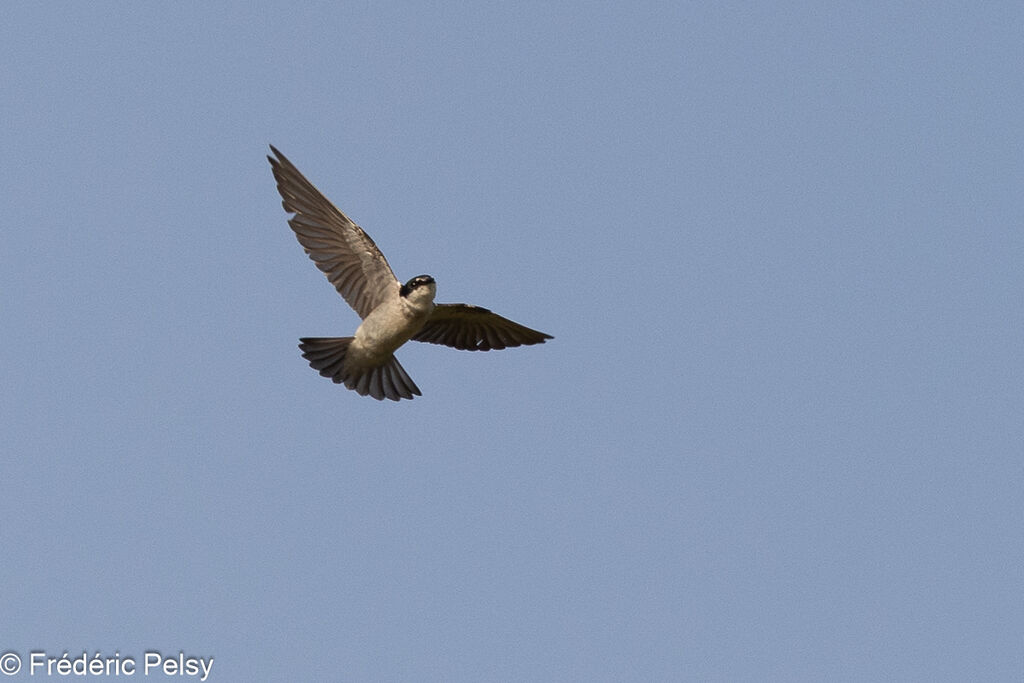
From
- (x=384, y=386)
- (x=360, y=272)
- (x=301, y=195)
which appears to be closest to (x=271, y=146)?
(x=301, y=195)

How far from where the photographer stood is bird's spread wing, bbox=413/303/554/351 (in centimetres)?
1631

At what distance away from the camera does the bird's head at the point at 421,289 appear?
15211 mm

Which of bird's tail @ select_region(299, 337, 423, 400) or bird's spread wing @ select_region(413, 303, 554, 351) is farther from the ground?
bird's spread wing @ select_region(413, 303, 554, 351)

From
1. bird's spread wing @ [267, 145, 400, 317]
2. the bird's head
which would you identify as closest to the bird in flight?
bird's spread wing @ [267, 145, 400, 317]

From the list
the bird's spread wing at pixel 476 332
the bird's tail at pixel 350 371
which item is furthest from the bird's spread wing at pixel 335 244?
the bird's spread wing at pixel 476 332

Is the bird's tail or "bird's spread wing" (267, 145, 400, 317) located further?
"bird's spread wing" (267, 145, 400, 317)

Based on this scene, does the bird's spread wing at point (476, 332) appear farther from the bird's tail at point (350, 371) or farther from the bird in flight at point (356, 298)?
the bird's tail at point (350, 371)

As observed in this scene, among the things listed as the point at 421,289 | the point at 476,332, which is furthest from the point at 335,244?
the point at 476,332

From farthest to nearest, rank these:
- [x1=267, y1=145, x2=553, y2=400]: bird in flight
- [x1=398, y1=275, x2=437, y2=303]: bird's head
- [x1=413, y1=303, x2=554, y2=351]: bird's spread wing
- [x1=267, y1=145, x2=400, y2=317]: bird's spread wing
→ [x1=413, y1=303, x2=554, y2=351]: bird's spread wing → [x1=267, y1=145, x2=400, y2=317]: bird's spread wing → [x1=267, y1=145, x2=553, y2=400]: bird in flight → [x1=398, y1=275, x2=437, y2=303]: bird's head

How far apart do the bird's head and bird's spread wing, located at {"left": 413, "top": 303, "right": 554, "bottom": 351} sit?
0.89m

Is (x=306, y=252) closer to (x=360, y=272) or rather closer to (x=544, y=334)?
(x=360, y=272)

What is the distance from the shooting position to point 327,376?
621 inches

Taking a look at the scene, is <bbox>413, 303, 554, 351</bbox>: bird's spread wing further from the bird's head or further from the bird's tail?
the bird's head

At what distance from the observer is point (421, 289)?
1521cm
